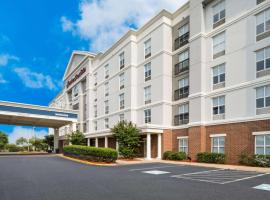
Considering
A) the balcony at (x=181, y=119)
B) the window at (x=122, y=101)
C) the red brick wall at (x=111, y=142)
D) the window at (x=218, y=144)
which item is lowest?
the red brick wall at (x=111, y=142)

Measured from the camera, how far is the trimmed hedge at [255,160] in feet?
56.0

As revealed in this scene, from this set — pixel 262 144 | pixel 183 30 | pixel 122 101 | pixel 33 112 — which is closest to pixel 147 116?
pixel 122 101

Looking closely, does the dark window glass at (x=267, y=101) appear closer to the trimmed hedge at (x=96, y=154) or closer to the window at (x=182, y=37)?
the window at (x=182, y=37)

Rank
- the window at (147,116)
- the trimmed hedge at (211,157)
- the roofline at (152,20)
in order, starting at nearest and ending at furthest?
the trimmed hedge at (211,157) → the roofline at (152,20) → the window at (147,116)

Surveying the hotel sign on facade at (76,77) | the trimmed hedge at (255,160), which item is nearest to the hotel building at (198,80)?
the trimmed hedge at (255,160)

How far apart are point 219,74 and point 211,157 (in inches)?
292

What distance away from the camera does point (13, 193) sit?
864cm

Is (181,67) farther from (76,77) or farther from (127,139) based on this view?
(76,77)

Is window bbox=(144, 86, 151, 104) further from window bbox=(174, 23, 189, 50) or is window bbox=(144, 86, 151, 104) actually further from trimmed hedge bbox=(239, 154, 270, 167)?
trimmed hedge bbox=(239, 154, 270, 167)

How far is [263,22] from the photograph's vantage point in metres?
19.0

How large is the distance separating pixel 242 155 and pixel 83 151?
588 inches

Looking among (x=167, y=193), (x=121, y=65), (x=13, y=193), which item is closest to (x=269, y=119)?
(x=167, y=193)

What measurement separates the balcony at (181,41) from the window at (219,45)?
3.82 metres

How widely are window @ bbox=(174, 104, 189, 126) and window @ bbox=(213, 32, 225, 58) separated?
19.9 feet
